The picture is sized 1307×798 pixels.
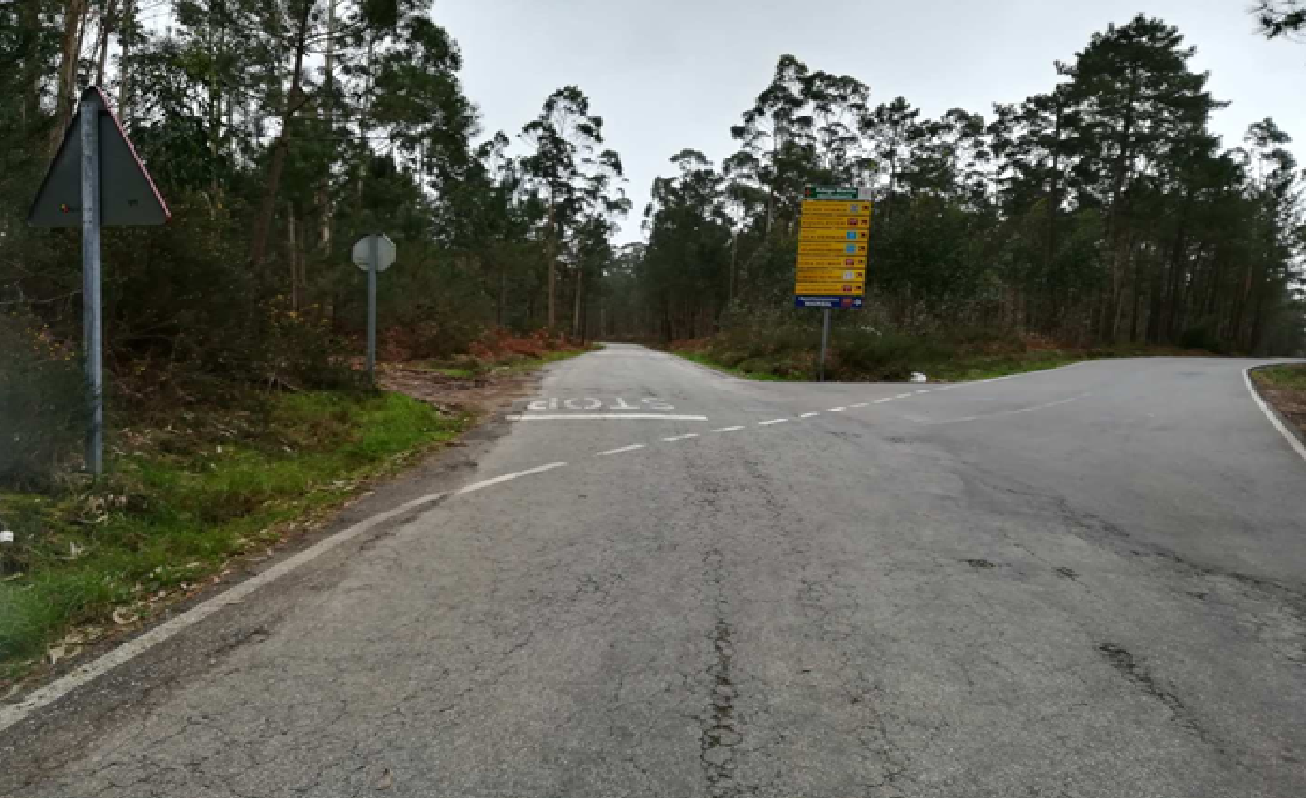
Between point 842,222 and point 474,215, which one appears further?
point 474,215

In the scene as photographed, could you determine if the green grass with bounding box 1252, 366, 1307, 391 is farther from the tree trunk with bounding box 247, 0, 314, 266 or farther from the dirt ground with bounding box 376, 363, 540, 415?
the tree trunk with bounding box 247, 0, 314, 266

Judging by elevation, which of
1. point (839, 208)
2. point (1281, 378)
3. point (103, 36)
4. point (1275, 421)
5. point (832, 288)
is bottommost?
point (1275, 421)

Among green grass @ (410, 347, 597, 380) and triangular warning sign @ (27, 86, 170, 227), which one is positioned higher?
triangular warning sign @ (27, 86, 170, 227)

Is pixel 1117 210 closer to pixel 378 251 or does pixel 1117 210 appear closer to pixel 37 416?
pixel 378 251

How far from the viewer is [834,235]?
2292 centimetres

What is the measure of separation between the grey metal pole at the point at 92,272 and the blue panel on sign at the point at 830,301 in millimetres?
19410

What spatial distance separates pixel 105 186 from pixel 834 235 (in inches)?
786

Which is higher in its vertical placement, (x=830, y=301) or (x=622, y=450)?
(x=830, y=301)

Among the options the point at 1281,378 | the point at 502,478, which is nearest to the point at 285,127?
the point at 502,478

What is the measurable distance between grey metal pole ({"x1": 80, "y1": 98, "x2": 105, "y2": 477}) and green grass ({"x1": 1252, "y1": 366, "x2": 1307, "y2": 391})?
83.7ft

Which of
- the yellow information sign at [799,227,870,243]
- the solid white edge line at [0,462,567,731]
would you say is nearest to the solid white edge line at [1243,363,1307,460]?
the yellow information sign at [799,227,870,243]

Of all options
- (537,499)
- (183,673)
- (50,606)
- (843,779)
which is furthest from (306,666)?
(537,499)

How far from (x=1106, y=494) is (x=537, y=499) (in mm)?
5253

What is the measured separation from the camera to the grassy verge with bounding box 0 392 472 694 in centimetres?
391
